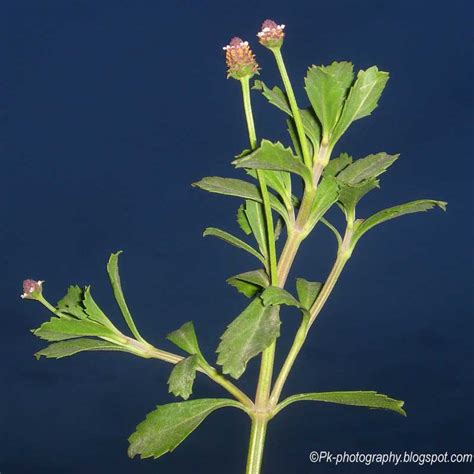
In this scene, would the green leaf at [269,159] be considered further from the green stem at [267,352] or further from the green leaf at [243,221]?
the green leaf at [243,221]

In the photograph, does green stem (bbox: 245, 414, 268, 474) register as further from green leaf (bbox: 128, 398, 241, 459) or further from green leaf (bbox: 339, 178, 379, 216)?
green leaf (bbox: 339, 178, 379, 216)

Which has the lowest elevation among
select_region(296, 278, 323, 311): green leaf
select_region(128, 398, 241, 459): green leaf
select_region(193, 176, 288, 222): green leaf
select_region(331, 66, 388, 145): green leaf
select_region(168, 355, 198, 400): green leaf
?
select_region(128, 398, 241, 459): green leaf

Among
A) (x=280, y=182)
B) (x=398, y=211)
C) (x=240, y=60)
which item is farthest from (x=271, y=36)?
(x=398, y=211)

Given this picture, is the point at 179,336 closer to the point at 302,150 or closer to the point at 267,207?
the point at 267,207

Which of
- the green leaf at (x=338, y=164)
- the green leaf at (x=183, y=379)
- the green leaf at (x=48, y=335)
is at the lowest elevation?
the green leaf at (x=183, y=379)

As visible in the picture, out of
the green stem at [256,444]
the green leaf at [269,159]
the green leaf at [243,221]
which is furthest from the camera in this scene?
the green leaf at [243,221]

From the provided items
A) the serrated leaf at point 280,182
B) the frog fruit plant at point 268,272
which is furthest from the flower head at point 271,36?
the serrated leaf at point 280,182

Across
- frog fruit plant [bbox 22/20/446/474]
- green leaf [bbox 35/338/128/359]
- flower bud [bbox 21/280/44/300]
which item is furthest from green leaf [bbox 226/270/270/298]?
flower bud [bbox 21/280/44/300]
